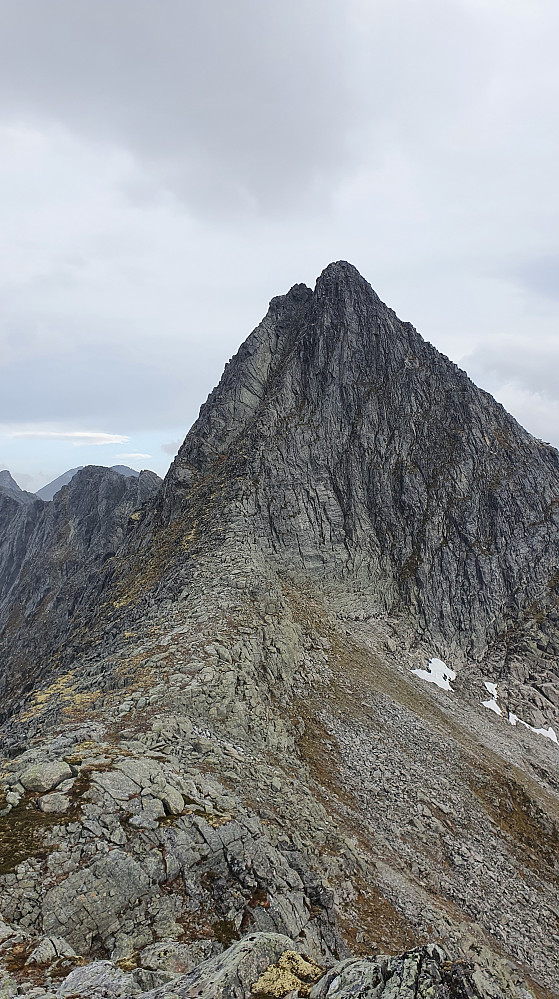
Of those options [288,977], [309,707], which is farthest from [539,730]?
[288,977]

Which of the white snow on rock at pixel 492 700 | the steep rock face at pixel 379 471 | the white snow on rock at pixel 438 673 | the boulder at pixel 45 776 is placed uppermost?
the steep rock face at pixel 379 471

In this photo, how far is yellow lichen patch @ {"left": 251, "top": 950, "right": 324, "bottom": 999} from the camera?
358 inches

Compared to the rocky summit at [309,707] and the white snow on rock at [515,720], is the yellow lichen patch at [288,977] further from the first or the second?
the white snow on rock at [515,720]

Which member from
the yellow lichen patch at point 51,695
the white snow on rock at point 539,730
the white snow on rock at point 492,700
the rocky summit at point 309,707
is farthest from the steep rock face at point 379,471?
the yellow lichen patch at point 51,695

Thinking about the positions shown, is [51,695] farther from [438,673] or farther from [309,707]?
[438,673]

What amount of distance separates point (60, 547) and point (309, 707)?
256 feet

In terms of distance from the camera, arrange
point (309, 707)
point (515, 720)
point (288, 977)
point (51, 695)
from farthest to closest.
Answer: point (515, 720), point (309, 707), point (51, 695), point (288, 977)

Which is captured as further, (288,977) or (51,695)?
(51,695)

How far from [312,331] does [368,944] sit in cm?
5908

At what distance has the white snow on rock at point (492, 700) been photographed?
136 feet

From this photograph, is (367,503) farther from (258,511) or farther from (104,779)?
(104,779)

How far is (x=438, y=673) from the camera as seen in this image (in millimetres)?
44031

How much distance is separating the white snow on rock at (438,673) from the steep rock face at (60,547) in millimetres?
42280

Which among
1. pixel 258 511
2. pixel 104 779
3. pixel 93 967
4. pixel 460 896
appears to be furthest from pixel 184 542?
pixel 93 967
